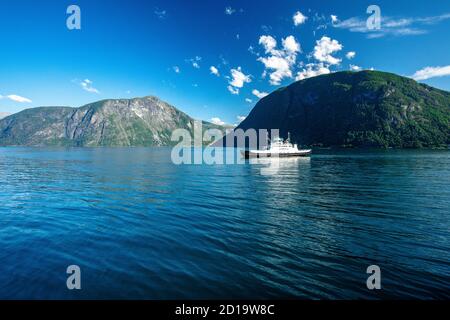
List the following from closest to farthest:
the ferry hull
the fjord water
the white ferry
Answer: the fjord water, the ferry hull, the white ferry

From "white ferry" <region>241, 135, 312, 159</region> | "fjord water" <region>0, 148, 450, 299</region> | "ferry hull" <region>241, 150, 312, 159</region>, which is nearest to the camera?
"fjord water" <region>0, 148, 450, 299</region>

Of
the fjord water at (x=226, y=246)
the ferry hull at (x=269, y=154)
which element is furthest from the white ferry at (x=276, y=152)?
the fjord water at (x=226, y=246)

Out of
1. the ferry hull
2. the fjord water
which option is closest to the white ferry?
the ferry hull

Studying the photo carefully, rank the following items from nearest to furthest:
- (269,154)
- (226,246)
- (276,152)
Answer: (226,246) < (269,154) < (276,152)

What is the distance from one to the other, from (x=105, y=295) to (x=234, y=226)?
1280 centimetres

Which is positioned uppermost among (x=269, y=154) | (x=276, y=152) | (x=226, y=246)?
(x=276, y=152)

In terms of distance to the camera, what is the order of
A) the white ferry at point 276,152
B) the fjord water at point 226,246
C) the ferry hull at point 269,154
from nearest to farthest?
the fjord water at point 226,246 → the ferry hull at point 269,154 → the white ferry at point 276,152

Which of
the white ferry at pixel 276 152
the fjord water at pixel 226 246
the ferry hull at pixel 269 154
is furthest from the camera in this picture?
the white ferry at pixel 276 152

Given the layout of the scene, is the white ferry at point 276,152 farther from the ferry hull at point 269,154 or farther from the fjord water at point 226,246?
the fjord water at point 226,246

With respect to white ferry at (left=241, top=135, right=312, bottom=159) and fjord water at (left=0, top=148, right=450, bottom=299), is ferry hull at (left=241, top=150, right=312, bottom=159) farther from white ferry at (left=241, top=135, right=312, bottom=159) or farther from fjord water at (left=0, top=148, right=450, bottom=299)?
fjord water at (left=0, top=148, right=450, bottom=299)

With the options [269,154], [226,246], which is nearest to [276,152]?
[269,154]

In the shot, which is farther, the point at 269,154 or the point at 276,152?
the point at 276,152

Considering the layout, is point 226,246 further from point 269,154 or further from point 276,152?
point 276,152
